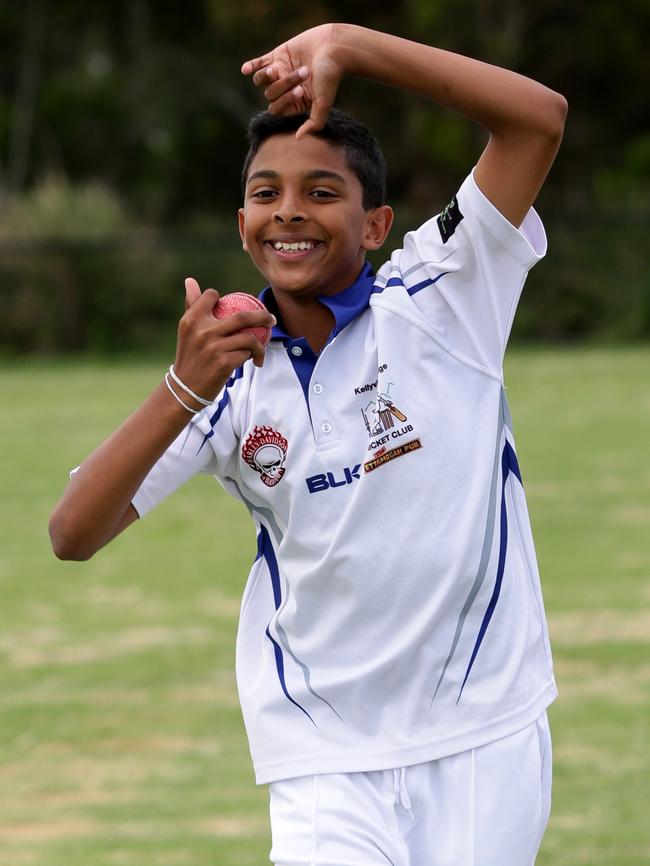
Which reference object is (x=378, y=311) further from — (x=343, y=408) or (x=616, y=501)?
(x=616, y=501)

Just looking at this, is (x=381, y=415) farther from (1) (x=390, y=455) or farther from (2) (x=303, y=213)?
(2) (x=303, y=213)

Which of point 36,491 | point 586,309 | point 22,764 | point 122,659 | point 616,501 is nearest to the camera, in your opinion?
point 22,764

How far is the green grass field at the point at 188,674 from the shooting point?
5.86m

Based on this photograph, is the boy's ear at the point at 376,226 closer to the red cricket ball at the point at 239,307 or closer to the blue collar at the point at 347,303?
the blue collar at the point at 347,303

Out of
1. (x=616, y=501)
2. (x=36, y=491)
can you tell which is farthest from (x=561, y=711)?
(x=36, y=491)

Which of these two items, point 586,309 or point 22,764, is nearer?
point 22,764

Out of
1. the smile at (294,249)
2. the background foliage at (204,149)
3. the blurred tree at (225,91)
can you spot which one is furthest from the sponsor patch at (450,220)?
the blurred tree at (225,91)

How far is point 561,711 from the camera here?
7250mm

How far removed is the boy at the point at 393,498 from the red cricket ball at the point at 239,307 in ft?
0.67

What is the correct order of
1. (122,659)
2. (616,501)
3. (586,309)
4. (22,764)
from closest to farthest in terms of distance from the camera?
1. (22,764)
2. (122,659)
3. (616,501)
4. (586,309)

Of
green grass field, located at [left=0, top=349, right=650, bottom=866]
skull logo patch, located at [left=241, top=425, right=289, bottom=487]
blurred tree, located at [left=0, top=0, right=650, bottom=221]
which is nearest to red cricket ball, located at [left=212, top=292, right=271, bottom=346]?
skull logo patch, located at [left=241, top=425, right=289, bottom=487]

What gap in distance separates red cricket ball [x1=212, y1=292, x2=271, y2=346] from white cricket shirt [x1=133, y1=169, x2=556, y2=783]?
25 centimetres

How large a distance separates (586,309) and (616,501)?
1513cm

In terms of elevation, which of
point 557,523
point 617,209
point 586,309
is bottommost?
point 557,523
